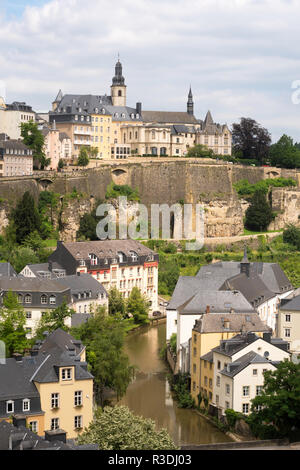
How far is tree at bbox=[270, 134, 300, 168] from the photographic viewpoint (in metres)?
100

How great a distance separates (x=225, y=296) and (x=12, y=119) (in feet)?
153

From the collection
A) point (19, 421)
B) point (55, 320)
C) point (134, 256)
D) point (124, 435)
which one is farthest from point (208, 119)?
point (124, 435)

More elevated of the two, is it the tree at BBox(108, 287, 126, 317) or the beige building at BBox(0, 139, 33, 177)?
the beige building at BBox(0, 139, 33, 177)

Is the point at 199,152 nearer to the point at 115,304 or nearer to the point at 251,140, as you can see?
the point at 251,140

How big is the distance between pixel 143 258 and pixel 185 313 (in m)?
20.7

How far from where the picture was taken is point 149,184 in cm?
8988

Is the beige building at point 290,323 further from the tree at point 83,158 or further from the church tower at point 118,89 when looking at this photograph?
the church tower at point 118,89

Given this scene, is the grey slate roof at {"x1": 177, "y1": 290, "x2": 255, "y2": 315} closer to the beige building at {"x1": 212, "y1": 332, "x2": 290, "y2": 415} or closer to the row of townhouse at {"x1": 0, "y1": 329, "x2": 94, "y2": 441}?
the beige building at {"x1": 212, "y1": 332, "x2": 290, "y2": 415}

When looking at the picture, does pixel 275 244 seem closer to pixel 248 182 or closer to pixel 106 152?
pixel 248 182

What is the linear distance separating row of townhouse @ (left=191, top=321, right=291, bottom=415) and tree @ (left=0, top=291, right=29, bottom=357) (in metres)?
7.93

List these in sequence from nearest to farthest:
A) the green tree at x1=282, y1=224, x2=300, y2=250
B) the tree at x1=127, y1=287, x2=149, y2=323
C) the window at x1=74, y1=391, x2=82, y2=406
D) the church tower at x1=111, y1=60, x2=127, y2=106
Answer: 1. the window at x1=74, y1=391, x2=82, y2=406
2. the tree at x1=127, y1=287, x2=149, y2=323
3. the green tree at x1=282, y1=224, x2=300, y2=250
4. the church tower at x1=111, y1=60, x2=127, y2=106

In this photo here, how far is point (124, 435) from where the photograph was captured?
26.9 m

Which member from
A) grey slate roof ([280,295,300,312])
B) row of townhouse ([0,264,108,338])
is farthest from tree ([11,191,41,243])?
grey slate roof ([280,295,300,312])

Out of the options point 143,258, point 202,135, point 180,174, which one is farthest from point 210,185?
point 143,258
